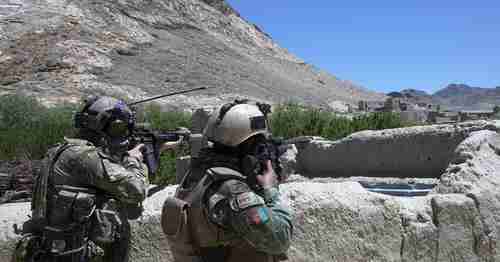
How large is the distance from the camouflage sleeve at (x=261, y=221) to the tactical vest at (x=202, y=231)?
9 cm

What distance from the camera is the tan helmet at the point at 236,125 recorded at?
2.21m

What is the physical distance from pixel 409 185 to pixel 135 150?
3502 mm

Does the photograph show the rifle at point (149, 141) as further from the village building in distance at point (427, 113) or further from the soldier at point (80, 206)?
the village building in distance at point (427, 113)

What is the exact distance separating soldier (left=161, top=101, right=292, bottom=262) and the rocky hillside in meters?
22.4

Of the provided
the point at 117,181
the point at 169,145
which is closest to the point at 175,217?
the point at 117,181

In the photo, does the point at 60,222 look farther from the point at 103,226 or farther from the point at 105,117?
the point at 105,117

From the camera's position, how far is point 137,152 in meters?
3.20

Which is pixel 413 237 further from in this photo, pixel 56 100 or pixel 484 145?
pixel 56 100

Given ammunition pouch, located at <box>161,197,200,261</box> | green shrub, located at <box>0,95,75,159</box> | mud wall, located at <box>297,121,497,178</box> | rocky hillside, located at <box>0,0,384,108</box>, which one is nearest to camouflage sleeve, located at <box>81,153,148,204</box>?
ammunition pouch, located at <box>161,197,200,261</box>

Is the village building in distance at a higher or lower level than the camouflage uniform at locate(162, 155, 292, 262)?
lower

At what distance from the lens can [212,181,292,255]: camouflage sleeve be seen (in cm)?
201

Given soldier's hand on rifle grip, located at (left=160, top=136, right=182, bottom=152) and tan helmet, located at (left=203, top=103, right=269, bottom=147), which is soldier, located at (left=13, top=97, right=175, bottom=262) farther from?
soldier's hand on rifle grip, located at (left=160, top=136, right=182, bottom=152)

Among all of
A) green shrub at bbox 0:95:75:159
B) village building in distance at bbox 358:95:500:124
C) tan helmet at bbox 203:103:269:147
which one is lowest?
green shrub at bbox 0:95:75:159

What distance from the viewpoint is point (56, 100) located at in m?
23.7
